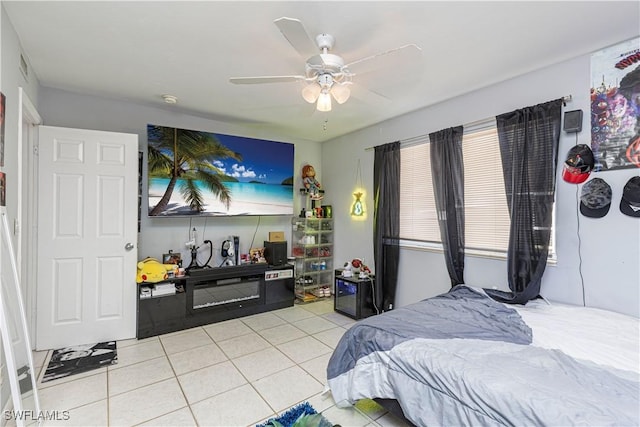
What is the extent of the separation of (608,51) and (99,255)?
4.64 meters

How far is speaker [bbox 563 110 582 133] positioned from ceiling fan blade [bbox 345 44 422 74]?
4.64ft

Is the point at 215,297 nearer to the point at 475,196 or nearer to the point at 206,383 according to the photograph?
the point at 206,383

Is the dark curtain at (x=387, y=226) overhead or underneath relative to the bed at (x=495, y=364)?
overhead

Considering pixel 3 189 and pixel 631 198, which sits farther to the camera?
pixel 631 198

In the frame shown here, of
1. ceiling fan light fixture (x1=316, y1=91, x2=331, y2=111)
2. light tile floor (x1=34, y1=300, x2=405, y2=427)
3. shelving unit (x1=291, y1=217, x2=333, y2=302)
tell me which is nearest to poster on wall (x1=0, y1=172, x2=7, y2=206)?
light tile floor (x1=34, y1=300, x2=405, y2=427)

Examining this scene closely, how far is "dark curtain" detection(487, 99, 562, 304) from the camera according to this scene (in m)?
2.38

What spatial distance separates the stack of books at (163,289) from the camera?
321 cm

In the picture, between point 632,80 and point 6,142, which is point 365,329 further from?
point 6,142

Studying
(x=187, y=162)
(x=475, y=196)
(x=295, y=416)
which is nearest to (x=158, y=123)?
(x=187, y=162)

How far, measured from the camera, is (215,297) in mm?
3625

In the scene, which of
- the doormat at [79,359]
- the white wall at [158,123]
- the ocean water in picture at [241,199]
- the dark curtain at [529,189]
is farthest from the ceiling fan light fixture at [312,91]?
the doormat at [79,359]

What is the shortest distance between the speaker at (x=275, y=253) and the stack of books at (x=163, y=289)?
124cm

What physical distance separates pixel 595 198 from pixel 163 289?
155 inches

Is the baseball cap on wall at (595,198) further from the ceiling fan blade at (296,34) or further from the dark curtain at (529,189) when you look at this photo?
the ceiling fan blade at (296,34)
